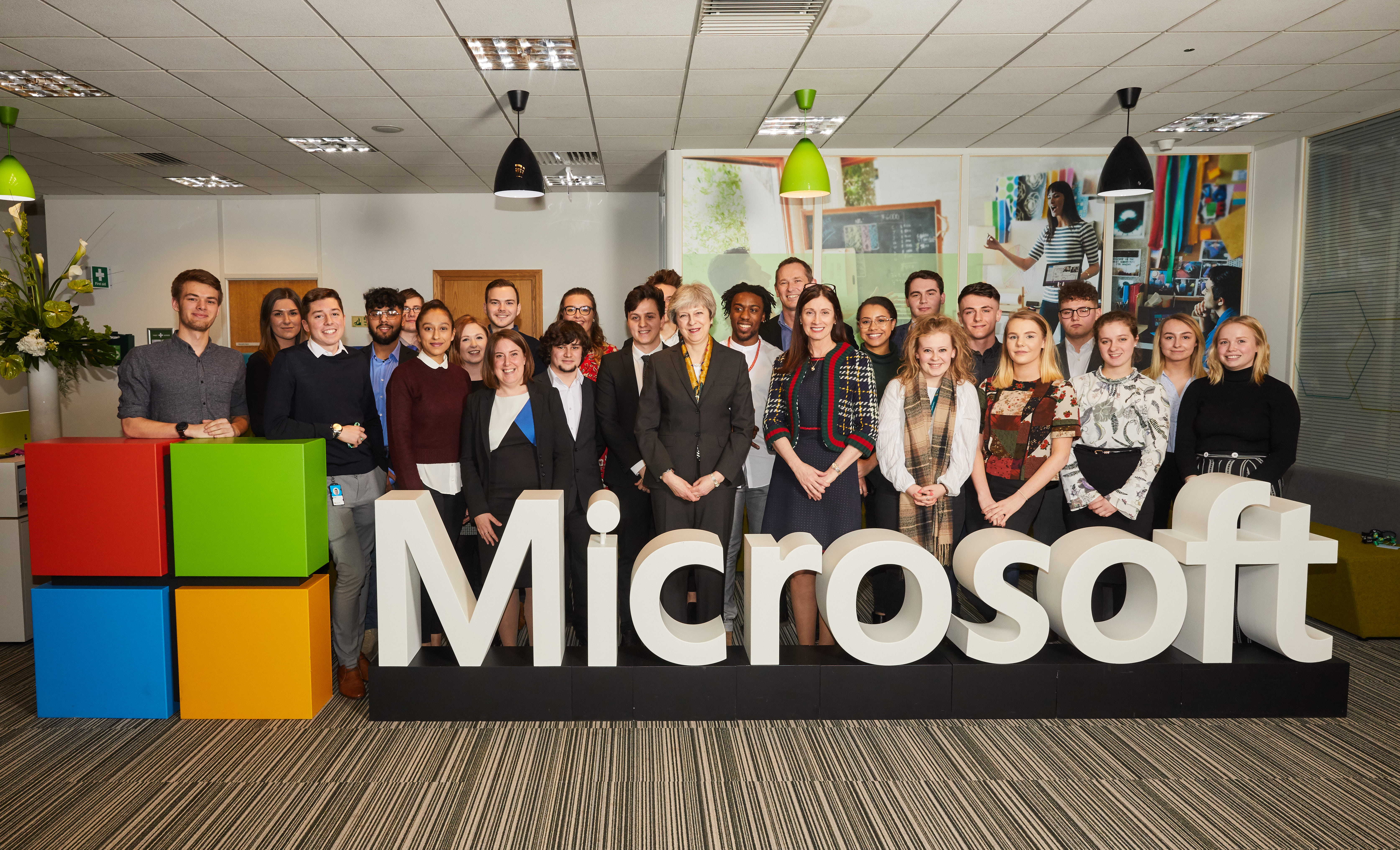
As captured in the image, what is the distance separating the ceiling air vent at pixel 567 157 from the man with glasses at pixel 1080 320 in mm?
4038

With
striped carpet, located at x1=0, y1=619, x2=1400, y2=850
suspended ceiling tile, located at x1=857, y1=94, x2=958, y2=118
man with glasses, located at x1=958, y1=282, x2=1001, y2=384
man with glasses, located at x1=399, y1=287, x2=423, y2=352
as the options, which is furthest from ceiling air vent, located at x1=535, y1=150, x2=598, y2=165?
striped carpet, located at x1=0, y1=619, x2=1400, y2=850

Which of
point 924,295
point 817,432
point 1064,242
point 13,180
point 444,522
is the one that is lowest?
point 444,522

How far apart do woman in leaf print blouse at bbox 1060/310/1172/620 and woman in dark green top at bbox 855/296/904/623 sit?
0.75m

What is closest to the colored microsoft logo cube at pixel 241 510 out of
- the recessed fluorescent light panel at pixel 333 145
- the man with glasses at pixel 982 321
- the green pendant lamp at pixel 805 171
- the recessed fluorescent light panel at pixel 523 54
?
the recessed fluorescent light panel at pixel 523 54

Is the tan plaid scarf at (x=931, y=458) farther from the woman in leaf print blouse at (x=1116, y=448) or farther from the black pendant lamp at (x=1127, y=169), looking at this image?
the black pendant lamp at (x=1127, y=169)

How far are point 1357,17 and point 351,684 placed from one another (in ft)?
18.4

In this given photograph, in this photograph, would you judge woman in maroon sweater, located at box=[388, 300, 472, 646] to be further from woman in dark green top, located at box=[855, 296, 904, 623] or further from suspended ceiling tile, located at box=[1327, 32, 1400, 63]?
suspended ceiling tile, located at box=[1327, 32, 1400, 63]

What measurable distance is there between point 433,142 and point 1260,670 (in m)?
6.16

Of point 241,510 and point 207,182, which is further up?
point 207,182

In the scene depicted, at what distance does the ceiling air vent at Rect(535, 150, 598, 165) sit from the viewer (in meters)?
6.46

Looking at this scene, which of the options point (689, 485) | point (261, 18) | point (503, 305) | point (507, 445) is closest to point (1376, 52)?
point (689, 485)

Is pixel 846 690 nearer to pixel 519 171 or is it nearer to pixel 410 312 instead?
pixel 410 312

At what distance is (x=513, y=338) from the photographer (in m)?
3.10

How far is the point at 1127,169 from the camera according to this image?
4.87m
